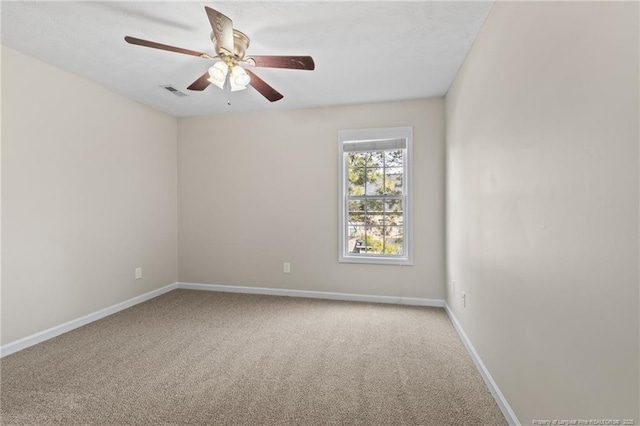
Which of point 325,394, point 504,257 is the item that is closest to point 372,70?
point 504,257

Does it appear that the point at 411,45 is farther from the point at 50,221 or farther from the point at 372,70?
the point at 50,221

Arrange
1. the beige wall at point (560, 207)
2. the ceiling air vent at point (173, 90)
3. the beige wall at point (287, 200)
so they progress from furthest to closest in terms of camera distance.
→ the beige wall at point (287, 200) < the ceiling air vent at point (173, 90) < the beige wall at point (560, 207)

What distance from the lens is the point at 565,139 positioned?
1.16 m

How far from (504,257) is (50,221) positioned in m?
3.72

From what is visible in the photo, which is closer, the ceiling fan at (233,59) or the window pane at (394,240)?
the ceiling fan at (233,59)

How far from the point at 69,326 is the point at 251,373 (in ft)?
6.84

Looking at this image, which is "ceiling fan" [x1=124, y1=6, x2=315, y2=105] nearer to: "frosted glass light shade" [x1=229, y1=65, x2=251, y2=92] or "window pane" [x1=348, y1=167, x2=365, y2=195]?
"frosted glass light shade" [x1=229, y1=65, x2=251, y2=92]

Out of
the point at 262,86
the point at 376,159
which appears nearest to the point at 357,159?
the point at 376,159

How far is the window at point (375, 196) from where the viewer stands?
3.79 metres

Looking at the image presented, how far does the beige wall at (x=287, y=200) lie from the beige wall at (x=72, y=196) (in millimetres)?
505

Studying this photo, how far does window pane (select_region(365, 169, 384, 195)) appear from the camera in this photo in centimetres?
389

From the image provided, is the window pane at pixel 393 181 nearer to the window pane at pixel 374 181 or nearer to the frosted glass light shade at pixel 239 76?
the window pane at pixel 374 181

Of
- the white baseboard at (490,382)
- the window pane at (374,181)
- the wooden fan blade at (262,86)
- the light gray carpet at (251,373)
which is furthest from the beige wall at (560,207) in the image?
the window pane at (374,181)

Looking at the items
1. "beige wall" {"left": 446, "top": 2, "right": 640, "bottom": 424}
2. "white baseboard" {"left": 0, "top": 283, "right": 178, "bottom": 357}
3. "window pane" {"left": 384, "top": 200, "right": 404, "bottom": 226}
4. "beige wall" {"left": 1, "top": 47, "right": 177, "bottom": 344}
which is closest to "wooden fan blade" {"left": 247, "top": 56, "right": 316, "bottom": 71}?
"beige wall" {"left": 446, "top": 2, "right": 640, "bottom": 424}
